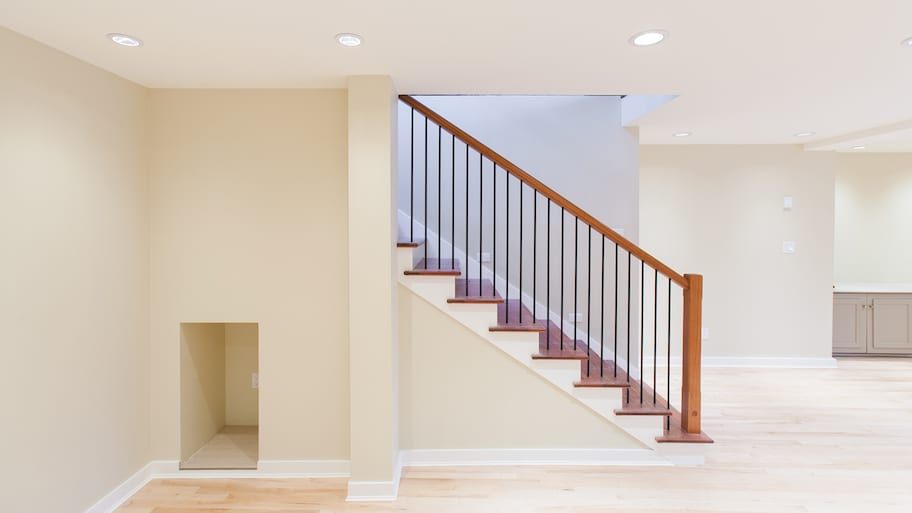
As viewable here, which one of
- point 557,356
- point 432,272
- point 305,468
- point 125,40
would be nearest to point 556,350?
point 557,356

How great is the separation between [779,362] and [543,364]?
12.3ft

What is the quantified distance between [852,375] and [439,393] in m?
4.71

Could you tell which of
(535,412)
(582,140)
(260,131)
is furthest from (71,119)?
(582,140)

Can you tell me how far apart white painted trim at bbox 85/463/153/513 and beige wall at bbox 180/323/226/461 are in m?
0.21

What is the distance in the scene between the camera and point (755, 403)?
438cm

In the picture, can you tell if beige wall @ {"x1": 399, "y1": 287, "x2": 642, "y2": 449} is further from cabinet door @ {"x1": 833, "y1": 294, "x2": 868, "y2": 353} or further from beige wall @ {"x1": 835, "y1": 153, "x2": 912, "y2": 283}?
beige wall @ {"x1": 835, "y1": 153, "x2": 912, "y2": 283}

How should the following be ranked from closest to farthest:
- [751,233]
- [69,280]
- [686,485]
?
[69,280] → [686,485] → [751,233]

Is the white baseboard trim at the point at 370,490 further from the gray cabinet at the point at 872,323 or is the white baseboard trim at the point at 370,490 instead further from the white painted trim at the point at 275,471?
the gray cabinet at the point at 872,323

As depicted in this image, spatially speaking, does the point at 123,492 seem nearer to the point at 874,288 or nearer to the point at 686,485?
the point at 686,485

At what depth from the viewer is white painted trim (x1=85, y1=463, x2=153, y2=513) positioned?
8.81 ft

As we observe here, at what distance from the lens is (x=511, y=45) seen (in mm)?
2350

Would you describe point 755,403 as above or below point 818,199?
below

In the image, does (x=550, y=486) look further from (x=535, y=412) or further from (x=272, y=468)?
(x=272, y=468)

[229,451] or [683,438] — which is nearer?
[683,438]
